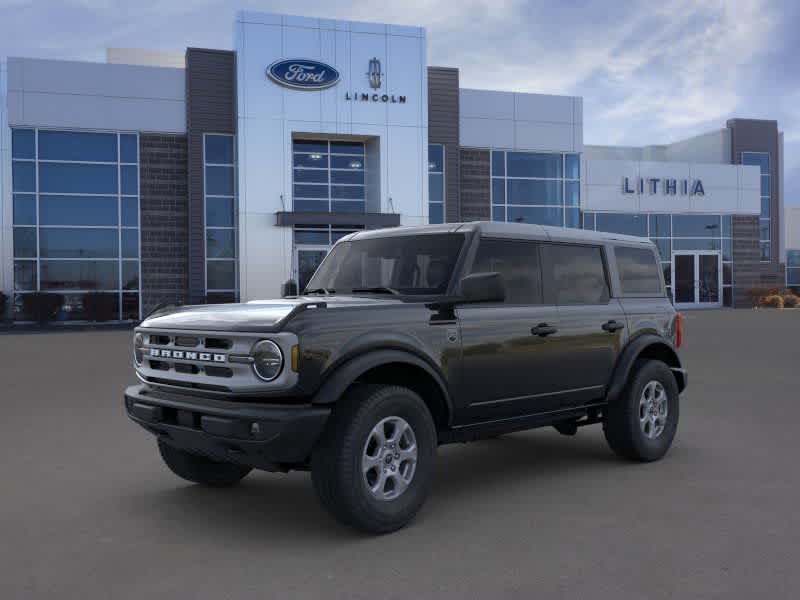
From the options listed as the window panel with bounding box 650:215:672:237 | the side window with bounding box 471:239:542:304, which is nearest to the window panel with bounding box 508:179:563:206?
the window panel with bounding box 650:215:672:237

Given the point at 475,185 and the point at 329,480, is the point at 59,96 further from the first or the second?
the point at 329,480

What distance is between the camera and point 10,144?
1071 inches

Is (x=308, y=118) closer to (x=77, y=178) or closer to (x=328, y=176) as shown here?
(x=328, y=176)

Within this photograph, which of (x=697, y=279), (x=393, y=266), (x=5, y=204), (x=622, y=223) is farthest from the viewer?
(x=697, y=279)

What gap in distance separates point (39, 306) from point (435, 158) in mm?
15905

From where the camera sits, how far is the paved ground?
12.6ft

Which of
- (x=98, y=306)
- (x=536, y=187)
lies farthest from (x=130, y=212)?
(x=536, y=187)

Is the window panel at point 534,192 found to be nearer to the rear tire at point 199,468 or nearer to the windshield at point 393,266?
the windshield at point 393,266

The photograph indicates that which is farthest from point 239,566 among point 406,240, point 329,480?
point 406,240

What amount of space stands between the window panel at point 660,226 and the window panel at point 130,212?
2363cm

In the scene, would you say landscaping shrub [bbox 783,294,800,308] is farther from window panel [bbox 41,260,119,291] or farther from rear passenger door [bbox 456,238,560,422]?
rear passenger door [bbox 456,238,560,422]

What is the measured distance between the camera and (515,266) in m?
5.69

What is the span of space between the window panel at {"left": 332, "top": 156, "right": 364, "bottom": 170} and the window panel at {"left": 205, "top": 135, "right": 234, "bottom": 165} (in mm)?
3744

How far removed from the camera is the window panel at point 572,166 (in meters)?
34.0
